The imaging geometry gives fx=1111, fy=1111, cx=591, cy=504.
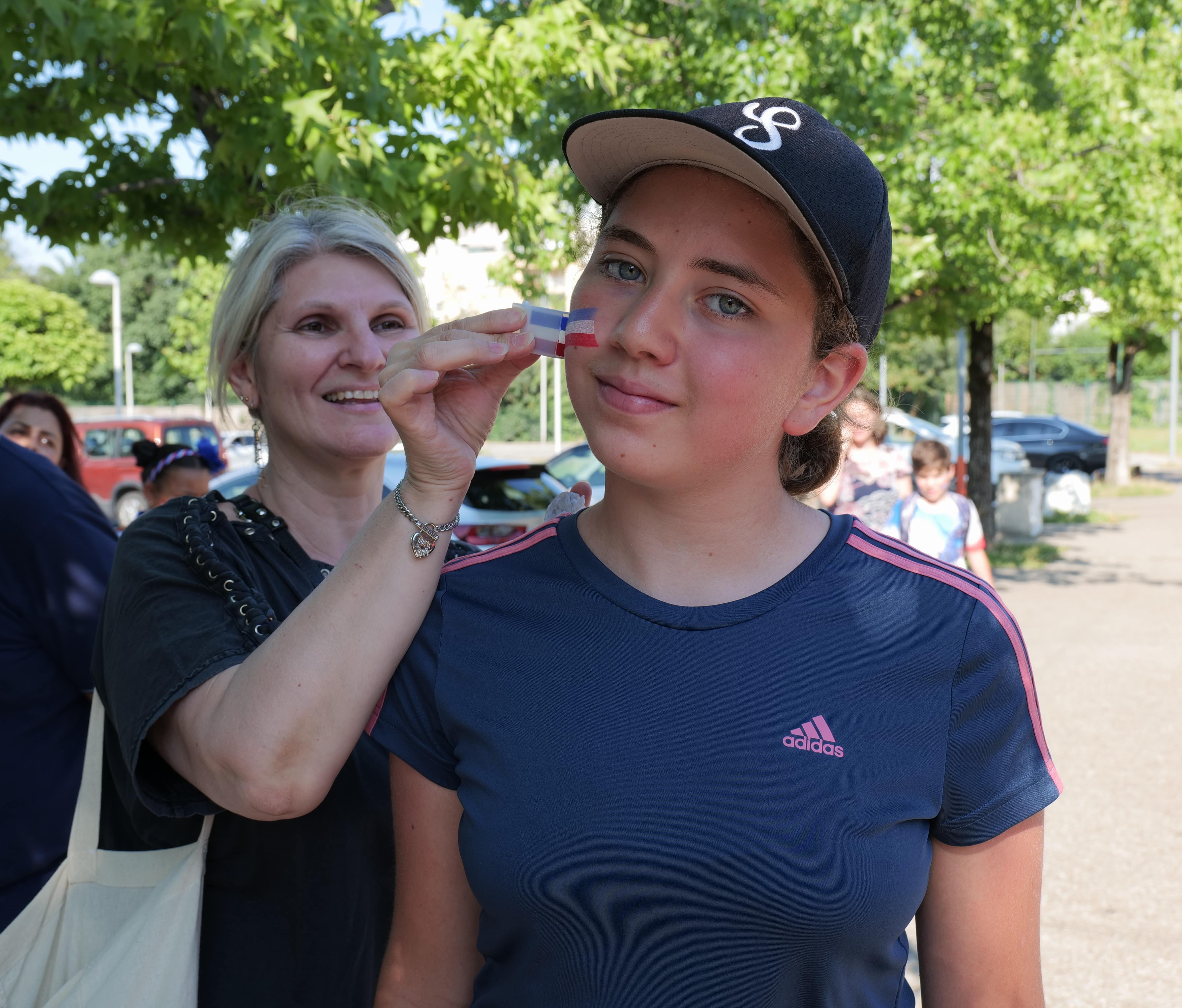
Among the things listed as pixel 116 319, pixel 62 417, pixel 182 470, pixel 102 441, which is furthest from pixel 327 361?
pixel 116 319

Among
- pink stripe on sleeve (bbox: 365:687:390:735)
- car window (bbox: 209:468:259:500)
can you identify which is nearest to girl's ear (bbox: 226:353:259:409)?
pink stripe on sleeve (bbox: 365:687:390:735)

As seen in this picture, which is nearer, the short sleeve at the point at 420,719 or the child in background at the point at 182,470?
the short sleeve at the point at 420,719

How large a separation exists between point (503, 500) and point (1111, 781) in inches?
181

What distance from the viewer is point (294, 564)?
2.00 meters

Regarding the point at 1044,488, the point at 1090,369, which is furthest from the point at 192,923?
the point at 1090,369

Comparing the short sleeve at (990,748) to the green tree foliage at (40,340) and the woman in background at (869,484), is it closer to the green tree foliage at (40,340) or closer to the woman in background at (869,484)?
the woman in background at (869,484)

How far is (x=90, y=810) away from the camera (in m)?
1.79

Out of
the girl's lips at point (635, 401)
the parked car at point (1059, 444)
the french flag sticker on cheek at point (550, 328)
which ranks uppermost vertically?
the french flag sticker on cheek at point (550, 328)

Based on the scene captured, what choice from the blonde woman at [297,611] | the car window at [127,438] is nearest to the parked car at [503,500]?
the blonde woman at [297,611]

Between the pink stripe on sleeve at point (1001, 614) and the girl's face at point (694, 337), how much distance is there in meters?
0.28

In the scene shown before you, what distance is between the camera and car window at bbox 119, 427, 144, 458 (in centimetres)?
2284

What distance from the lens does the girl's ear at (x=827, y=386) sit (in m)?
1.56

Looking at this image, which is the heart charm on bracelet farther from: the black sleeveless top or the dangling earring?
the dangling earring

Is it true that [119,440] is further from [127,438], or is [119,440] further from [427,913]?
[427,913]
